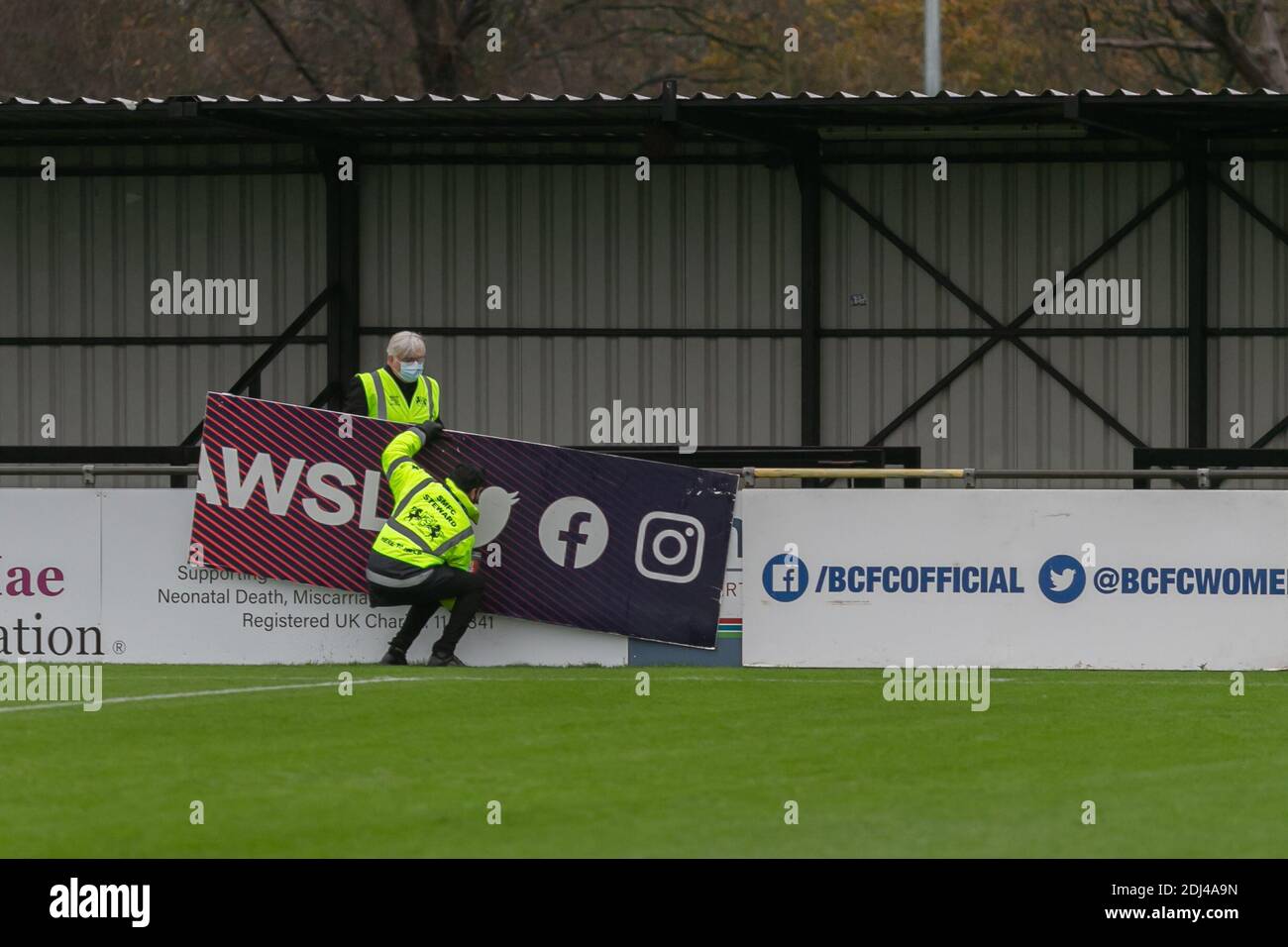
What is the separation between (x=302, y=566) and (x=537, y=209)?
34.9 ft

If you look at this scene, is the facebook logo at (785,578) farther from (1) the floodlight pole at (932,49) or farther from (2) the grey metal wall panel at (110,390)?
(2) the grey metal wall panel at (110,390)

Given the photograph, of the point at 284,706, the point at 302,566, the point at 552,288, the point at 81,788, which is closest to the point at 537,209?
the point at 552,288

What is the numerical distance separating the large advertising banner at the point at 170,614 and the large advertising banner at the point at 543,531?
16 cm

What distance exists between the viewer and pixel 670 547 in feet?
52.7

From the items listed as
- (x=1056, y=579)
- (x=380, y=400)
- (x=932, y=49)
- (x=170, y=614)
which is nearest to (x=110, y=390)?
(x=932, y=49)

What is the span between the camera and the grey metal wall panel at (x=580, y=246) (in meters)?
25.8

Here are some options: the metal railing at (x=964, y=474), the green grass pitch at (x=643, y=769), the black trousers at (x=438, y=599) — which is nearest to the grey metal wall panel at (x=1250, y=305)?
the metal railing at (x=964, y=474)

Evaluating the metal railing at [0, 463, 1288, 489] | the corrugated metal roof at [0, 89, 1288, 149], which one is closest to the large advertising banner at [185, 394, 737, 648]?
the metal railing at [0, 463, 1288, 489]

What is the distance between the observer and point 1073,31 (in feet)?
143

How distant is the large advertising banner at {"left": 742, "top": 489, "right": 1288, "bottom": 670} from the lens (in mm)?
15719

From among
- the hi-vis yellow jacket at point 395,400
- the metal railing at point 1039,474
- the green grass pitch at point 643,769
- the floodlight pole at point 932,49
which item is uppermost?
the floodlight pole at point 932,49

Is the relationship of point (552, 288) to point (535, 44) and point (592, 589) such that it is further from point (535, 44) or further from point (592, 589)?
point (535, 44)

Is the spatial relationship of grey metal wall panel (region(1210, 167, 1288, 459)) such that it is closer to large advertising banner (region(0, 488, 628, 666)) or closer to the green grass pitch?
the green grass pitch

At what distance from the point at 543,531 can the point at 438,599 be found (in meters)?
1.00
